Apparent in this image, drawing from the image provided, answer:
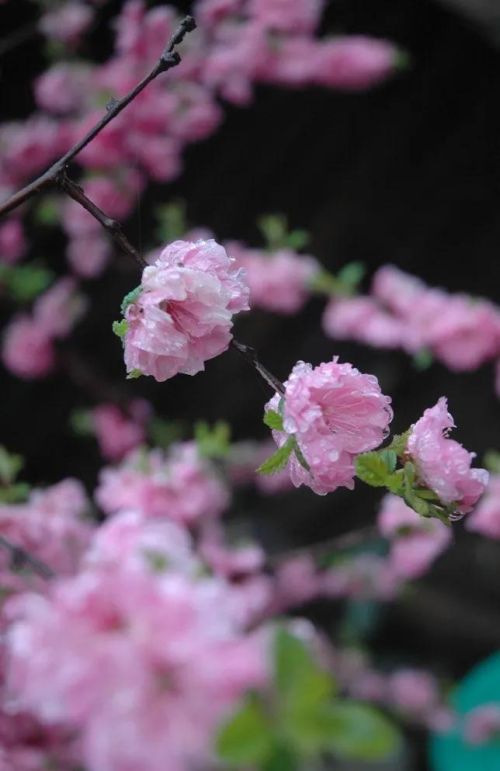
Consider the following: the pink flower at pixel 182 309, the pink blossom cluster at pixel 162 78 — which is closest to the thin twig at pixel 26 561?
the pink flower at pixel 182 309

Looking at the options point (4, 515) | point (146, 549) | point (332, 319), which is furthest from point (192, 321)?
point (332, 319)

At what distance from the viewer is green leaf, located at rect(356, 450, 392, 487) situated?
1.87ft

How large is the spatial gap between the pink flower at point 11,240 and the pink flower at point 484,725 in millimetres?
1648

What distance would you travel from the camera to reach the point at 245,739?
1.08 ft

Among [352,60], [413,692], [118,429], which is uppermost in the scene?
[352,60]

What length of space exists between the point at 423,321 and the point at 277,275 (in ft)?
1.07

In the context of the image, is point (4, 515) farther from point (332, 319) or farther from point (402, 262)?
point (402, 262)

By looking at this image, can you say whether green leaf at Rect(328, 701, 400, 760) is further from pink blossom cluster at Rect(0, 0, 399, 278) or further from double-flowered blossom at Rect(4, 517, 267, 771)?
pink blossom cluster at Rect(0, 0, 399, 278)

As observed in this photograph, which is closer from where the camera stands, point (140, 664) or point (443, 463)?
point (140, 664)

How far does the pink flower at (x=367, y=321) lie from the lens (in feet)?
5.04

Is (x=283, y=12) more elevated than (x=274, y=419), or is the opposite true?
(x=283, y=12)

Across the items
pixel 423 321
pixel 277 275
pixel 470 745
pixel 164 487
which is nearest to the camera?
pixel 164 487

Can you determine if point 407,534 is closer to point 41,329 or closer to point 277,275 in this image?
point 277,275

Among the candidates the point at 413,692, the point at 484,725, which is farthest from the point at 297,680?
the point at 413,692
